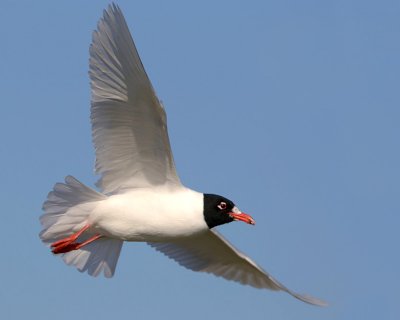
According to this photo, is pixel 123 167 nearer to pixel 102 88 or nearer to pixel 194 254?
pixel 102 88

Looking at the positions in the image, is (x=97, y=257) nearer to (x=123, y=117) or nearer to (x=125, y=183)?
(x=125, y=183)

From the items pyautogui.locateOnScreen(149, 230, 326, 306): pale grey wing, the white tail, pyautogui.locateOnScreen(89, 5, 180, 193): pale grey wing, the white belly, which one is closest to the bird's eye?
the white belly

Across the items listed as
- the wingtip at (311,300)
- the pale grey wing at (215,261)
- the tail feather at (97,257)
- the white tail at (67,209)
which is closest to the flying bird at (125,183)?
the white tail at (67,209)

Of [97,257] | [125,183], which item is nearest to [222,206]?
[125,183]

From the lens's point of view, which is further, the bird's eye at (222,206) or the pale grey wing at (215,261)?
the pale grey wing at (215,261)

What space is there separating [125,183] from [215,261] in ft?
7.46

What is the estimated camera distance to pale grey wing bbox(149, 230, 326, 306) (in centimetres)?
1528

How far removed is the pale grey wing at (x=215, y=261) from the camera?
15.3 meters

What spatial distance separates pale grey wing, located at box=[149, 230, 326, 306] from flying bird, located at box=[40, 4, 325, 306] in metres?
1.19

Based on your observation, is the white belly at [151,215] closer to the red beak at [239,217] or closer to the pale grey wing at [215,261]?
the red beak at [239,217]

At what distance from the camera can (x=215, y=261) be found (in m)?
15.5

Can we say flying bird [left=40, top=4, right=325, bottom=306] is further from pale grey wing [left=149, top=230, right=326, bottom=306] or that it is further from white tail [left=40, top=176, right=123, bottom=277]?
pale grey wing [left=149, top=230, right=326, bottom=306]

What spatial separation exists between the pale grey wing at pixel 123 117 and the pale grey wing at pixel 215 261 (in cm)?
187

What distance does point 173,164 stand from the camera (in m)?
13.5
